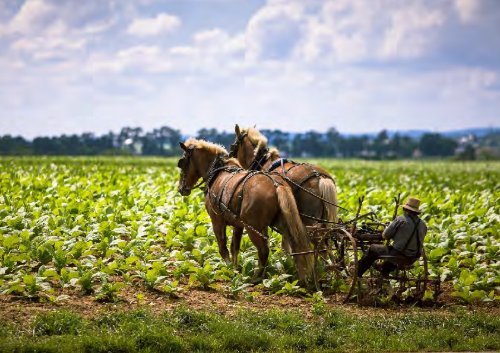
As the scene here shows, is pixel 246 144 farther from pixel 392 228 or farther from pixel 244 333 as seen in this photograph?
pixel 244 333

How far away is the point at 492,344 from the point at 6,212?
10.1 metres

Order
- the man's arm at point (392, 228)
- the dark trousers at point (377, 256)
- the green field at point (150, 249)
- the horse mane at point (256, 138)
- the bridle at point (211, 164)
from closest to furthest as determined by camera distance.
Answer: the man's arm at point (392, 228) < the dark trousers at point (377, 256) < the green field at point (150, 249) < the bridle at point (211, 164) < the horse mane at point (256, 138)

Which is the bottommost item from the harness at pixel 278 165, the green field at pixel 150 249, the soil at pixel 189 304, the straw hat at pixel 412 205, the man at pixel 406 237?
the soil at pixel 189 304

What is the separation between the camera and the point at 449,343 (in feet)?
26.4

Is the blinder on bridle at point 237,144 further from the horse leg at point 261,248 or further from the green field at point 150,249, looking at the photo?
the horse leg at point 261,248

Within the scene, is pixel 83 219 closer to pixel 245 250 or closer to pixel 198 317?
pixel 245 250

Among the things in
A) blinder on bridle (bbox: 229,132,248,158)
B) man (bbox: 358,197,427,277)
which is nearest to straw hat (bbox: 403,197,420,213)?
man (bbox: 358,197,427,277)

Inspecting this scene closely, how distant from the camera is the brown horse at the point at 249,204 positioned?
10.5 meters

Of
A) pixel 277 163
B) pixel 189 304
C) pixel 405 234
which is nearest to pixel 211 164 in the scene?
pixel 277 163

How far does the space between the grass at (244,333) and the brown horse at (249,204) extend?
5.87 feet

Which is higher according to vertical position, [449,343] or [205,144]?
[205,144]

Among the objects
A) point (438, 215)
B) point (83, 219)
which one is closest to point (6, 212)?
point (83, 219)

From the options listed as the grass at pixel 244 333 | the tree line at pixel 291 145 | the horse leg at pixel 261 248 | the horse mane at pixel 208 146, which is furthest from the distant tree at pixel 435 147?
the grass at pixel 244 333

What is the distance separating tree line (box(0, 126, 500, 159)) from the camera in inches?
4038
